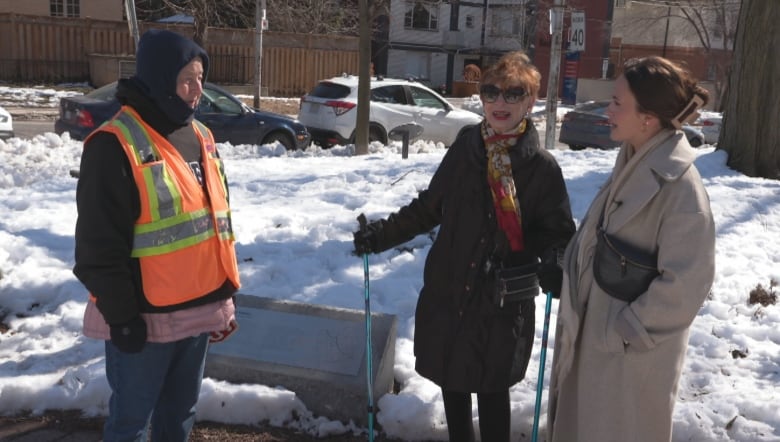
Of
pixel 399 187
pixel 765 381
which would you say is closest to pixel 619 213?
pixel 765 381

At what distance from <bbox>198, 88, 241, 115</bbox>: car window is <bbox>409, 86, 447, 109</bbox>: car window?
4239 mm

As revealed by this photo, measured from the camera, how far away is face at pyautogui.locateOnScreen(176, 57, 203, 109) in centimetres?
301

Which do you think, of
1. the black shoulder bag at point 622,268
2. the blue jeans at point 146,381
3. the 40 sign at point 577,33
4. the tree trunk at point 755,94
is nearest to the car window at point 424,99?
the 40 sign at point 577,33

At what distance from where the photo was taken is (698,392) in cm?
442

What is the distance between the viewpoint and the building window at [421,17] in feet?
155

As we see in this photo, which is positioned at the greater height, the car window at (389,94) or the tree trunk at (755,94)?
the tree trunk at (755,94)

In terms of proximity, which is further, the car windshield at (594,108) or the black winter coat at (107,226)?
the car windshield at (594,108)

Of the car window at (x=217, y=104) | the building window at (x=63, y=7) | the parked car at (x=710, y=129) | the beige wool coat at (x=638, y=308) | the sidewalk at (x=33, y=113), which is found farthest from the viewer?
the building window at (x=63, y=7)

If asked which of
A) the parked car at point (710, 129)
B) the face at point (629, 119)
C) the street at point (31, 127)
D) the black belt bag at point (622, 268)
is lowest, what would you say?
the street at point (31, 127)

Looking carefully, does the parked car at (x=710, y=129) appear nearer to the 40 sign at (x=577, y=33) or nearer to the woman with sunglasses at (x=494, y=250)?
the 40 sign at (x=577, y=33)

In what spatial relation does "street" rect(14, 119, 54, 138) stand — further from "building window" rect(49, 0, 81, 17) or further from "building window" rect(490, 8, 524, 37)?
"building window" rect(490, 8, 524, 37)

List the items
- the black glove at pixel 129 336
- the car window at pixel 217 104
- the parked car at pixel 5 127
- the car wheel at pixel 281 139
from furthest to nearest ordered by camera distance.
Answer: the car wheel at pixel 281 139 < the car window at pixel 217 104 < the parked car at pixel 5 127 < the black glove at pixel 129 336

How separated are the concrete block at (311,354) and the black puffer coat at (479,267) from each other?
1.04 m

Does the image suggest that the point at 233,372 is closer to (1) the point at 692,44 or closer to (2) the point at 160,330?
(2) the point at 160,330
